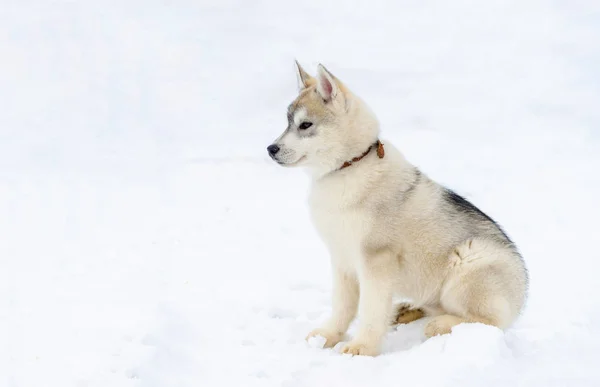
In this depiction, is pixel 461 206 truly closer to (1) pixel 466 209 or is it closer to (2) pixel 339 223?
(1) pixel 466 209

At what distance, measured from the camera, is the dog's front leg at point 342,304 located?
5.38 m

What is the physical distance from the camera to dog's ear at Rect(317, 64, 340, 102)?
206 inches

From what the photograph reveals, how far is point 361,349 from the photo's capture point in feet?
16.2

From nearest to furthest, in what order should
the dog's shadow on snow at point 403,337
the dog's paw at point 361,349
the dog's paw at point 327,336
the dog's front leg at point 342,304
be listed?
the dog's paw at point 361,349
the dog's shadow on snow at point 403,337
the dog's paw at point 327,336
the dog's front leg at point 342,304

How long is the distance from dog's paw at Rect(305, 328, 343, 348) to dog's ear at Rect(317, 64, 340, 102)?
68.6 inches

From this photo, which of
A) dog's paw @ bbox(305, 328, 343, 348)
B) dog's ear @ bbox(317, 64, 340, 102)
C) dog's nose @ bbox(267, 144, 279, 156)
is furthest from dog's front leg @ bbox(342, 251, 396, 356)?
dog's ear @ bbox(317, 64, 340, 102)

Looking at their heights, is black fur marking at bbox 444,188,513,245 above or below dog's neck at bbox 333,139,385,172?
below

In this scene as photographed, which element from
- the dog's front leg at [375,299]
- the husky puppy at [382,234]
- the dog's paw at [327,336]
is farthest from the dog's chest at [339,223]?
the dog's paw at [327,336]

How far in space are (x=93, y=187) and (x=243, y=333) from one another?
17.4ft

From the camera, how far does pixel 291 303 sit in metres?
6.16

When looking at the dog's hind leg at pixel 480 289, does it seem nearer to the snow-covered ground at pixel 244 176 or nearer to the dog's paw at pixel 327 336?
the snow-covered ground at pixel 244 176

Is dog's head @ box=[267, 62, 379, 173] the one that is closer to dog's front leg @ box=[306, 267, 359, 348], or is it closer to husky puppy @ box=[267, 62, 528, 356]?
husky puppy @ box=[267, 62, 528, 356]

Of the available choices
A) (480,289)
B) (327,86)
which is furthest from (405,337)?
(327,86)

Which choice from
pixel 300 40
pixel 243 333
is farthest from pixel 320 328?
pixel 300 40
